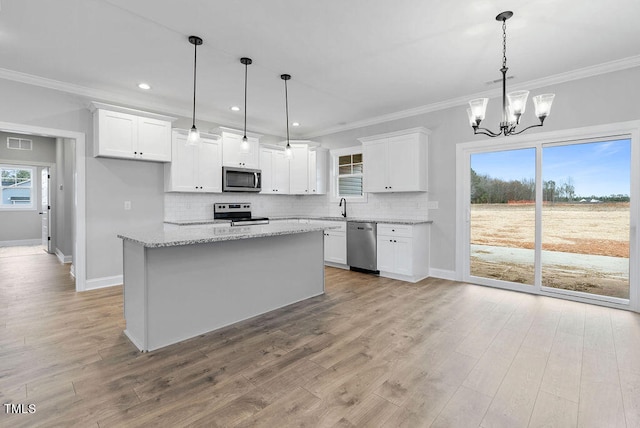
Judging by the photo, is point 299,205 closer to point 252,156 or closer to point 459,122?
point 252,156

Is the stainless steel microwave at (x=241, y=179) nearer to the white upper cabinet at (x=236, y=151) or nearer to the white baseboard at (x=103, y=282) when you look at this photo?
the white upper cabinet at (x=236, y=151)

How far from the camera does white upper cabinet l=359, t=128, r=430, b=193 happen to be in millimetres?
4715

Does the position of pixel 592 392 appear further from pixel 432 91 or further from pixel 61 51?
pixel 61 51

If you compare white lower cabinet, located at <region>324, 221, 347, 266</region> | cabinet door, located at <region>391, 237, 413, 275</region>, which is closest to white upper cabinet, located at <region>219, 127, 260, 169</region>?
white lower cabinet, located at <region>324, 221, 347, 266</region>

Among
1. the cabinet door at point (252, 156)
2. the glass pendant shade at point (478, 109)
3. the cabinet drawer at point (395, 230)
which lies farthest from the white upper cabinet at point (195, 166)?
the glass pendant shade at point (478, 109)

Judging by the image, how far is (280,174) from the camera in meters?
6.14

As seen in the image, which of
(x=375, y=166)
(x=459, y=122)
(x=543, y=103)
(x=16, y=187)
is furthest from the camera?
(x=16, y=187)

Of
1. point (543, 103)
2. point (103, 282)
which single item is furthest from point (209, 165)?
point (543, 103)

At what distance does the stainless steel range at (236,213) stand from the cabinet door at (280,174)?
0.67 metres

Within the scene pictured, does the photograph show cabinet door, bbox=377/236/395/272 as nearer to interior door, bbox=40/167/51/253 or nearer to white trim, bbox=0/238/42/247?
interior door, bbox=40/167/51/253

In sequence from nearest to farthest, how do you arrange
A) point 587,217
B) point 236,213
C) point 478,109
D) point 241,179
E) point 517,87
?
point 478,109 → point 587,217 → point 517,87 → point 241,179 → point 236,213

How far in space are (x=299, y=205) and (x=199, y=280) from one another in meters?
4.27

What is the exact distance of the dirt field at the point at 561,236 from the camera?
3.57 metres

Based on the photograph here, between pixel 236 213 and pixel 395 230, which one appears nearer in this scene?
pixel 395 230
